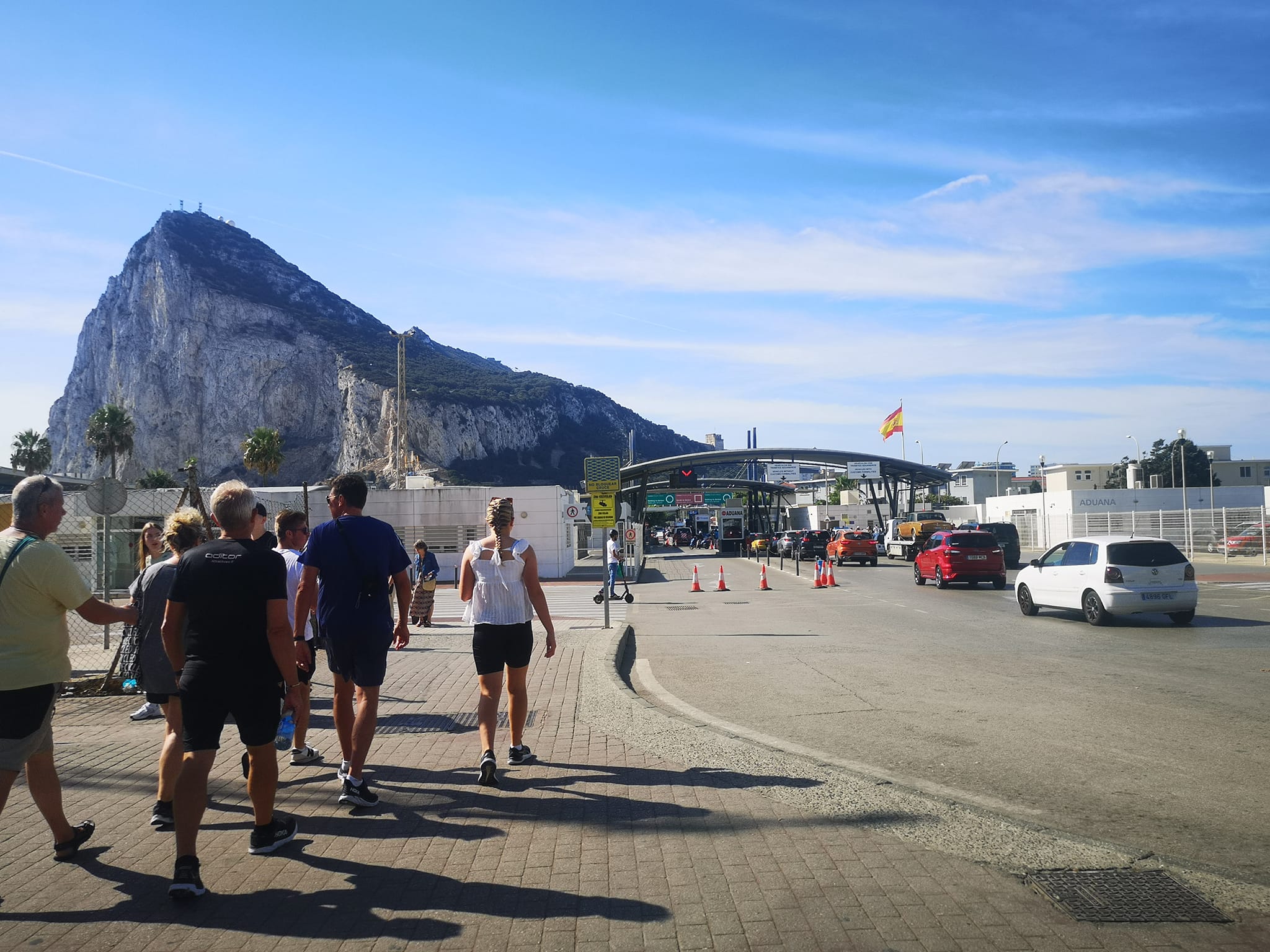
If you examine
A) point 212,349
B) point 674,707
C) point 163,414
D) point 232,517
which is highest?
point 212,349

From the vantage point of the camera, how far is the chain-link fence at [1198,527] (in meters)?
Result: 38.3

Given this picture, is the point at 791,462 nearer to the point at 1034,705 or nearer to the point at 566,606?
the point at 566,606

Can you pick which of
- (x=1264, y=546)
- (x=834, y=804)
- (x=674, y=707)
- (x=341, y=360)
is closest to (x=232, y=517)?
(x=834, y=804)

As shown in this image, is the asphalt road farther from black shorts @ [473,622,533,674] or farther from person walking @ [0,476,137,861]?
person walking @ [0,476,137,861]

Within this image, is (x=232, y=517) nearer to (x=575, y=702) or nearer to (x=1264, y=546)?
(x=575, y=702)

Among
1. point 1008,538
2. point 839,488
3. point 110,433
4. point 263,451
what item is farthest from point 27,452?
point 839,488

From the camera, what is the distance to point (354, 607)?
5.70 m

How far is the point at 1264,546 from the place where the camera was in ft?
115

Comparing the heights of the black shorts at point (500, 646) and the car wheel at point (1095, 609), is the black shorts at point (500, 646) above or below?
above

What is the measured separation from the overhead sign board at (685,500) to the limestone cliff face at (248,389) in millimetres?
68204

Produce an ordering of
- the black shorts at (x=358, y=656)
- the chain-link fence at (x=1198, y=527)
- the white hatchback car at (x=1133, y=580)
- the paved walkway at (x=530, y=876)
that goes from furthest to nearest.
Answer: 1. the chain-link fence at (x=1198, y=527)
2. the white hatchback car at (x=1133, y=580)
3. the black shorts at (x=358, y=656)
4. the paved walkway at (x=530, y=876)

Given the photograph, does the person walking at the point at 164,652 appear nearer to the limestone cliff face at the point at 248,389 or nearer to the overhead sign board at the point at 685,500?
the overhead sign board at the point at 685,500

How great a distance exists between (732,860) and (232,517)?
3066 millimetres

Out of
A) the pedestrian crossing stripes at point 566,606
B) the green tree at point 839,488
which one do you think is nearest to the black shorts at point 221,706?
the pedestrian crossing stripes at point 566,606
